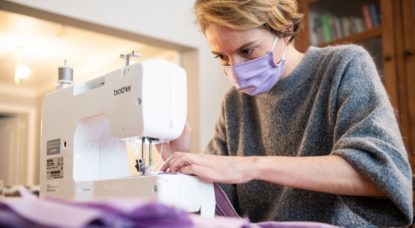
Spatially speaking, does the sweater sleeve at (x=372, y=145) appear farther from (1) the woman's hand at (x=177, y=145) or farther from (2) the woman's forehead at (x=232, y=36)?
(1) the woman's hand at (x=177, y=145)

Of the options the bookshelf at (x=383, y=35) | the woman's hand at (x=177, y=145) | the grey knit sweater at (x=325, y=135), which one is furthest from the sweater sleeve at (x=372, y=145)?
the bookshelf at (x=383, y=35)

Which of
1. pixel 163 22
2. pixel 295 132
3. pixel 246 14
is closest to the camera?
pixel 246 14

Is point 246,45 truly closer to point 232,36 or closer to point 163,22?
point 232,36

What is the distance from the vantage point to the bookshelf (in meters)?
2.05

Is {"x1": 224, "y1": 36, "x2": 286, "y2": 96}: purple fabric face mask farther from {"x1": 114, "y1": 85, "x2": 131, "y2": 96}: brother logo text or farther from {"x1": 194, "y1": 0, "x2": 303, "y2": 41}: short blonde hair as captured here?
{"x1": 114, "y1": 85, "x2": 131, "y2": 96}: brother logo text

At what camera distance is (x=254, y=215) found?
1.20 m

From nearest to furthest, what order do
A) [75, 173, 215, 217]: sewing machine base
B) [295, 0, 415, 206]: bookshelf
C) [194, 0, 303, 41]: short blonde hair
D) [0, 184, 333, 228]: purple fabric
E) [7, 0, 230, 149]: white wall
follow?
[0, 184, 333, 228]: purple fabric → [75, 173, 215, 217]: sewing machine base → [194, 0, 303, 41]: short blonde hair → [295, 0, 415, 206]: bookshelf → [7, 0, 230, 149]: white wall

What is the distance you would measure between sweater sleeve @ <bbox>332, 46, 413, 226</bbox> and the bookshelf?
105 cm

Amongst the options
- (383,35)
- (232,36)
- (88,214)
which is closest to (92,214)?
(88,214)

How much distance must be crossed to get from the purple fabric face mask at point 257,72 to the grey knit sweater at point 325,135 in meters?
0.04

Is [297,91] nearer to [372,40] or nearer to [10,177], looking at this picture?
[372,40]

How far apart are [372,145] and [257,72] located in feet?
1.33

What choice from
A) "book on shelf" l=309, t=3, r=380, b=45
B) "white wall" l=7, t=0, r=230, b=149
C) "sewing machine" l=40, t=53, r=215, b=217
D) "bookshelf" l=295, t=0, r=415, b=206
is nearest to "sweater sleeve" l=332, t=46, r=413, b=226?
"sewing machine" l=40, t=53, r=215, b=217

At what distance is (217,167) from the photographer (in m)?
0.88
